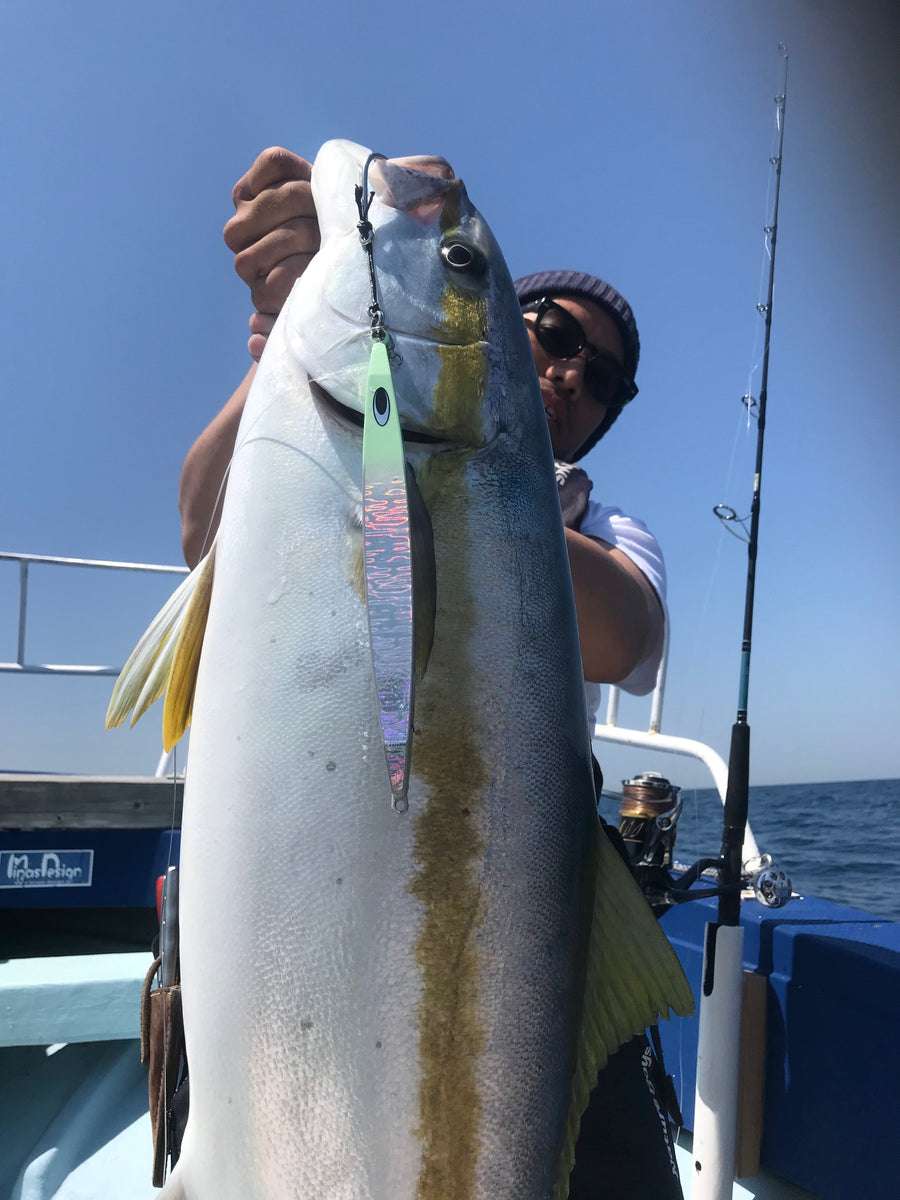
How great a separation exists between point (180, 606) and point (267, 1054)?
0.67 meters

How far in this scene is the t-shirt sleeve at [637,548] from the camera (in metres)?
Result: 1.95

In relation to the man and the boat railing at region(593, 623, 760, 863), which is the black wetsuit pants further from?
the boat railing at region(593, 623, 760, 863)

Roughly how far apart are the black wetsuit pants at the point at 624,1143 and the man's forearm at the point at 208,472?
4.42 feet

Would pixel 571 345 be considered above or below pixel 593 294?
below

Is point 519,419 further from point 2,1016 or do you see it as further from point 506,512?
point 2,1016

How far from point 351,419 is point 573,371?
107 centimetres

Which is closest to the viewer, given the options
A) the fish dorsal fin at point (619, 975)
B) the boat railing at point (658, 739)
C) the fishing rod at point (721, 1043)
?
the fish dorsal fin at point (619, 975)

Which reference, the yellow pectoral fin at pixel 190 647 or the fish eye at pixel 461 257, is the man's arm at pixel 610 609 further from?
the yellow pectoral fin at pixel 190 647

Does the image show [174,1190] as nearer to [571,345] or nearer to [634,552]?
[634,552]

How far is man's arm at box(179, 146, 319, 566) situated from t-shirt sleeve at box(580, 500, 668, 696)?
918 mm

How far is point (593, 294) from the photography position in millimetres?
2137

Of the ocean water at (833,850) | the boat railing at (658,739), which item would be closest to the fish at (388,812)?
the boat railing at (658,739)

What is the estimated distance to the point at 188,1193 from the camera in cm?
103

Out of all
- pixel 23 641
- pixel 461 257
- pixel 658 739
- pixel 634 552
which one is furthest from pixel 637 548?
pixel 23 641
